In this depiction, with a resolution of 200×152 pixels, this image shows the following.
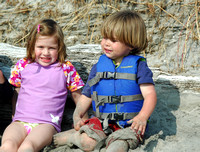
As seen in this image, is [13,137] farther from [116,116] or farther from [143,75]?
[143,75]

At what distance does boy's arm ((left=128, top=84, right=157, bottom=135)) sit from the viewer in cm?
252

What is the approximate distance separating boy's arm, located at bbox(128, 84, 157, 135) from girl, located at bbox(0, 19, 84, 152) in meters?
0.96

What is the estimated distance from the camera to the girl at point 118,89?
268 cm

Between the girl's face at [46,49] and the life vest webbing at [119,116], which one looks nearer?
the life vest webbing at [119,116]

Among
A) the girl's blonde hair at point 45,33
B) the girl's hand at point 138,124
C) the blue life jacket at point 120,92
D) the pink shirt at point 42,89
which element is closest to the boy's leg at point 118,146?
the girl's hand at point 138,124

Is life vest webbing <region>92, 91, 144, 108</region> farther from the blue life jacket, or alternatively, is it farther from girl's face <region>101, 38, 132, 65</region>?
girl's face <region>101, 38, 132, 65</region>

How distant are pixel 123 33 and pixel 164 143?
118 cm

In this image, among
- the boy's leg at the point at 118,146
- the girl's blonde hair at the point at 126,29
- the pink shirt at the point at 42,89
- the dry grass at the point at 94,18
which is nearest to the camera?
the boy's leg at the point at 118,146

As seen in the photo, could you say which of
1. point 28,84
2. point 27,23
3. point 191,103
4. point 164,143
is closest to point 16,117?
point 28,84

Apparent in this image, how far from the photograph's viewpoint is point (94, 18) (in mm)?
5746

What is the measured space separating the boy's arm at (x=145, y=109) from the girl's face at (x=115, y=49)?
0.41 meters

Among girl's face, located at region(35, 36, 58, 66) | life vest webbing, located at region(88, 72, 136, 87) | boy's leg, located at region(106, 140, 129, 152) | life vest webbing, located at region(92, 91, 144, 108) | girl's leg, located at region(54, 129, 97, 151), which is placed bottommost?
girl's leg, located at region(54, 129, 97, 151)

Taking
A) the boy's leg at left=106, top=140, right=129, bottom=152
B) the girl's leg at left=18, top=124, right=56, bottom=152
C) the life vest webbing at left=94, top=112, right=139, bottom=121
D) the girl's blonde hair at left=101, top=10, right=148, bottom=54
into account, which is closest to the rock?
the life vest webbing at left=94, top=112, right=139, bottom=121

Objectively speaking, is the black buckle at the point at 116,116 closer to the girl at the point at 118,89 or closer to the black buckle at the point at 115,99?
the girl at the point at 118,89
